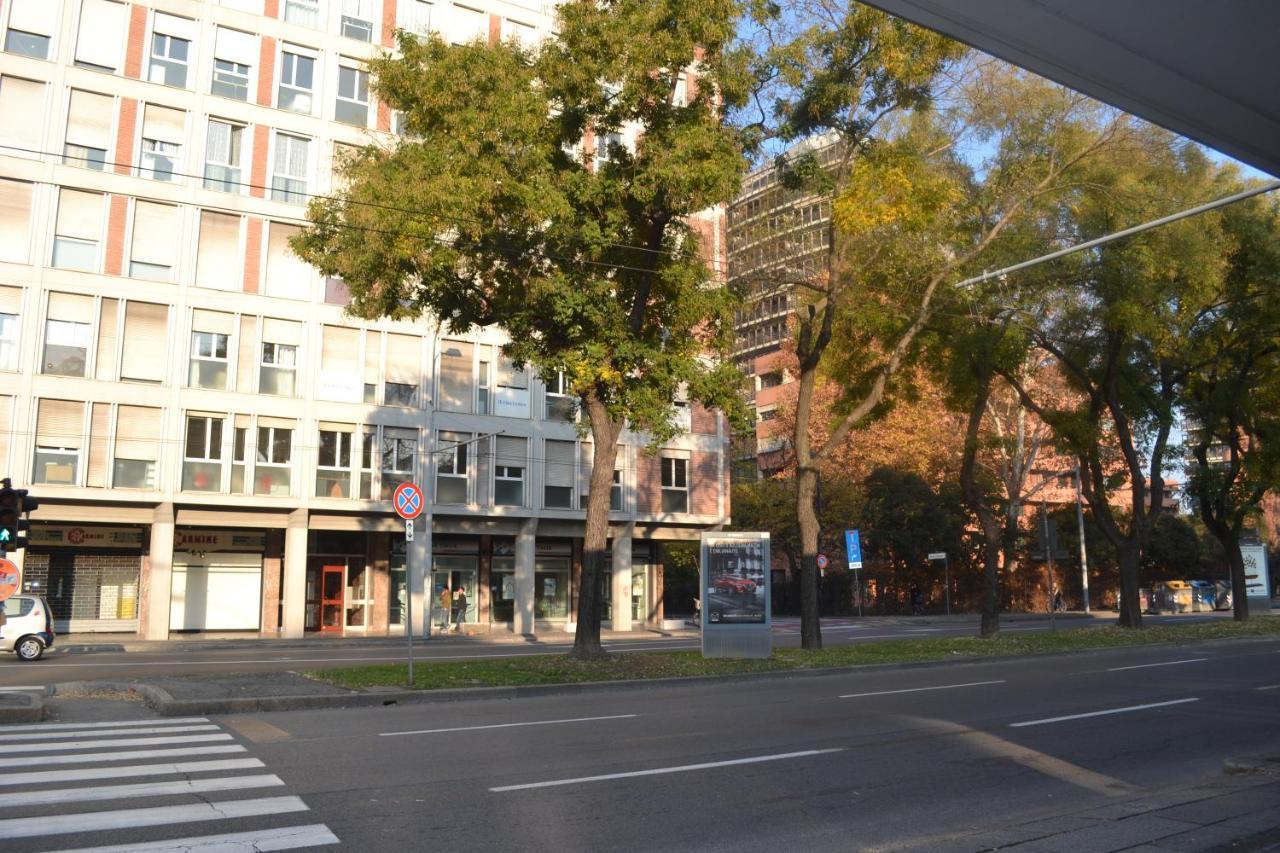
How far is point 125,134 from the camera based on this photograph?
107 feet

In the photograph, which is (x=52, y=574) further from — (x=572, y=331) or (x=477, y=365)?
(x=572, y=331)

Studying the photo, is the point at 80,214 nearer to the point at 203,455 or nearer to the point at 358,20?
the point at 203,455

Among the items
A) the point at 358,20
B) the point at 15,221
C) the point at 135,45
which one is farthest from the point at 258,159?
the point at 15,221

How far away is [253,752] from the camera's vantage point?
32.8 feet

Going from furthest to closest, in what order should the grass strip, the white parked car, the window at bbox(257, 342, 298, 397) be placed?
the window at bbox(257, 342, 298, 397), the white parked car, the grass strip

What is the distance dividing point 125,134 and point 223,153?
118 inches

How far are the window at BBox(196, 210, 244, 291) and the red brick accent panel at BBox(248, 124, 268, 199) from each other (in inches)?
50.5

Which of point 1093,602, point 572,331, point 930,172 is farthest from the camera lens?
point 1093,602

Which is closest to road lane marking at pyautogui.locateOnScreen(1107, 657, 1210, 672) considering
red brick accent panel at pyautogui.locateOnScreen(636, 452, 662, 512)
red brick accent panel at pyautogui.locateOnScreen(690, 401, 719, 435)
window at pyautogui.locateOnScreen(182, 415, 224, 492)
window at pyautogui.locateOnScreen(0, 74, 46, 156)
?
red brick accent panel at pyautogui.locateOnScreen(636, 452, 662, 512)

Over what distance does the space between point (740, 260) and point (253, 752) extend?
16.0 meters

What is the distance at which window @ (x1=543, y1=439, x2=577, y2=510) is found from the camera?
39844 mm

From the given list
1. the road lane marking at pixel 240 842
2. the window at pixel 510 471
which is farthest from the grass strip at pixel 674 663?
the window at pixel 510 471

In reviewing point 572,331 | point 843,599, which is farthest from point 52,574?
point 843,599

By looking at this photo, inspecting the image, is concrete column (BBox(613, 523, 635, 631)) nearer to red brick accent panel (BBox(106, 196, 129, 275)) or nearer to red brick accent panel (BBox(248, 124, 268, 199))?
red brick accent panel (BBox(248, 124, 268, 199))
